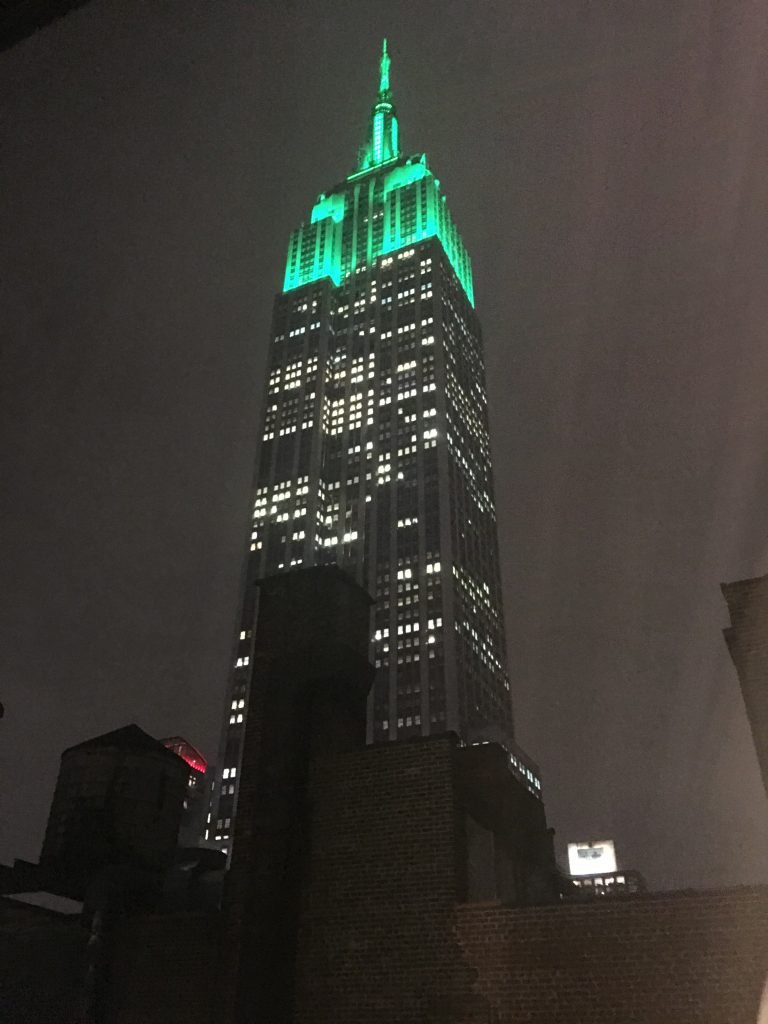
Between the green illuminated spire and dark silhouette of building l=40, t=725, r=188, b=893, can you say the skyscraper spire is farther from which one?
dark silhouette of building l=40, t=725, r=188, b=893

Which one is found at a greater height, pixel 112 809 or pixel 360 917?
pixel 112 809

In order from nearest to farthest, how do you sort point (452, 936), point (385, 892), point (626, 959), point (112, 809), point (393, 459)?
1. point (626, 959)
2. point (452, 936)
3. point (385, 892)
4. point (112, 809)
5. point (393, 459)

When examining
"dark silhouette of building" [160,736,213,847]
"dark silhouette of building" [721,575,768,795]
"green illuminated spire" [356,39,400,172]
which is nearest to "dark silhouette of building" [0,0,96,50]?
"dark silhouette of building" [721,575,768,795]

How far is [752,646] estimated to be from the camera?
11.7 metres

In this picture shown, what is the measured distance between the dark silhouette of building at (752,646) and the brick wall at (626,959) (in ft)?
7.03

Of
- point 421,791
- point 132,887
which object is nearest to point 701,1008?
point 421,791

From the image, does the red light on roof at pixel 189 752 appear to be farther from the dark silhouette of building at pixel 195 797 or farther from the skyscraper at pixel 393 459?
the skyscraper at pixel 393 459

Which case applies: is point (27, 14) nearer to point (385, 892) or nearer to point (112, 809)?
point (385, 892)

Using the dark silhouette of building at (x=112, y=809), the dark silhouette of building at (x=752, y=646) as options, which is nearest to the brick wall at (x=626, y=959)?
the dark silhouette of building at (x=752, y=646)

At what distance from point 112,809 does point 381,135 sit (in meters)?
184

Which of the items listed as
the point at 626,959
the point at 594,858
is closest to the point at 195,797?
the point at 594,858

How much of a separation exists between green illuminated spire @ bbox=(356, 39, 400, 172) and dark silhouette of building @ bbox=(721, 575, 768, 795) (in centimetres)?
17407

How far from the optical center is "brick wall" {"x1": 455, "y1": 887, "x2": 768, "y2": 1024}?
386 inches

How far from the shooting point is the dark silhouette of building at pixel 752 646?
11.2 metres
